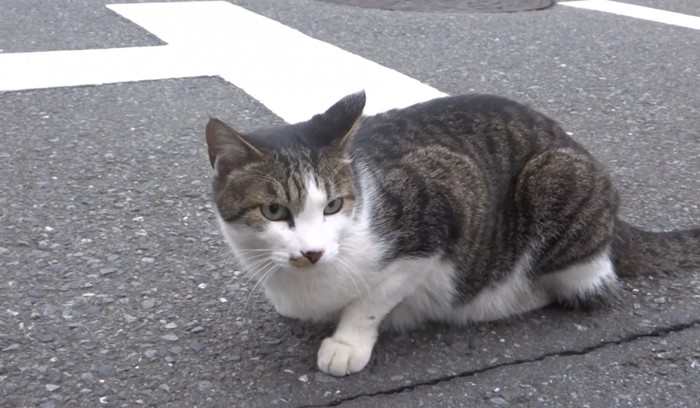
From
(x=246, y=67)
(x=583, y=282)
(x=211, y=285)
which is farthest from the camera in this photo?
(x=246, y=67)

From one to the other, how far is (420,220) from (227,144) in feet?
2.18

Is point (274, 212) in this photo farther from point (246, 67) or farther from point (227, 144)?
point (246, 67)

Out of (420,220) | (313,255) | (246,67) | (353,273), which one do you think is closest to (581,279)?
(420,220)

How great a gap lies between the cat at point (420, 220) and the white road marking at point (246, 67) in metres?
1.87

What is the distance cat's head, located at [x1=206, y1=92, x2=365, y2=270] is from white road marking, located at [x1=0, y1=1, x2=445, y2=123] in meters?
2.12

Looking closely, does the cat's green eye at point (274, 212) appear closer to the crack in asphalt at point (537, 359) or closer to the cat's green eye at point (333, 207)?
the cat's green eye at point (333, 207)

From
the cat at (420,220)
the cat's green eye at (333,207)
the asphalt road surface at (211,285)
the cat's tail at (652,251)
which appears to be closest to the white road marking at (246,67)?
the asphalt road surface at (211,285)

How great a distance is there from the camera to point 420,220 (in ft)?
9.17

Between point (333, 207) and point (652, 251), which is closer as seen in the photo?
point (333, 207)

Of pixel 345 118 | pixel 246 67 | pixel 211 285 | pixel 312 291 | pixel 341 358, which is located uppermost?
pixel 345 118

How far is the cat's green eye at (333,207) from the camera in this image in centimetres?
254

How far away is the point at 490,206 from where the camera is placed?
9.68 feet

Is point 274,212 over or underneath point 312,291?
over

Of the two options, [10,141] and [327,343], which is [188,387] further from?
[10,141]
